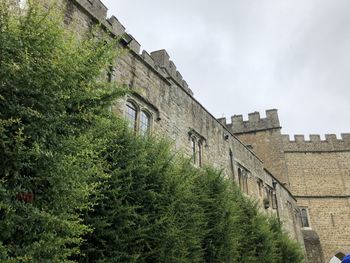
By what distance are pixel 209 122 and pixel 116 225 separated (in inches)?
397

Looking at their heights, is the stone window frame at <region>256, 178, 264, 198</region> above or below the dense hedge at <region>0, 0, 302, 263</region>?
above

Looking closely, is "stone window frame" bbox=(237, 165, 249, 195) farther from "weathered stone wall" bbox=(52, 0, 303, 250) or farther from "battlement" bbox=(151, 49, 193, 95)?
"battlement" bbox=(151, 49, 193, 95)

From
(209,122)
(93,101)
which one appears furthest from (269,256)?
(93,101)

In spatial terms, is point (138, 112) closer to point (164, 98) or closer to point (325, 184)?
point (164, 98)

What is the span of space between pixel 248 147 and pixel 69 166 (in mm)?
22002

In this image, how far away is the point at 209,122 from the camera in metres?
16.0

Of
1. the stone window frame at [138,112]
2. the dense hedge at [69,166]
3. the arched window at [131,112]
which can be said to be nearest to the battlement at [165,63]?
the stone window frame at [138,112]

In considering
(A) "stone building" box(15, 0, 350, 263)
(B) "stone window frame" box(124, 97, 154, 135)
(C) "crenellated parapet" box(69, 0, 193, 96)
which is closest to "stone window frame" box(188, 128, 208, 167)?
(A) "stone building" box(15, 0, 350, 263)

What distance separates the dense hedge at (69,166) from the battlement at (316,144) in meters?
27.7

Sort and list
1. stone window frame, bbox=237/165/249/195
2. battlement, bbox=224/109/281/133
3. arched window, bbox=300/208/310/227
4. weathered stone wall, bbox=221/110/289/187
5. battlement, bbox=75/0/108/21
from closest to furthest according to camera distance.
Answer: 1. battlement, bbox=75/0/108/21
2. stone window frame, bbox=237/165/249/195
3. weathered stone wall, bbox=221/110/289/187
4. battlement, bbox=224/109/281/133
5. arched window, bbox=300/208/310/227

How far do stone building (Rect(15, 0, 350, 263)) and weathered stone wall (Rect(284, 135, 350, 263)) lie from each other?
78mm

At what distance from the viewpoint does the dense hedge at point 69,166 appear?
415 cm

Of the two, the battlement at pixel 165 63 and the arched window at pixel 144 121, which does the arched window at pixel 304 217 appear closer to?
the battlement at pixel 165 63

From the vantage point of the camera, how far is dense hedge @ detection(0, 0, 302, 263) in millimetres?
4148
